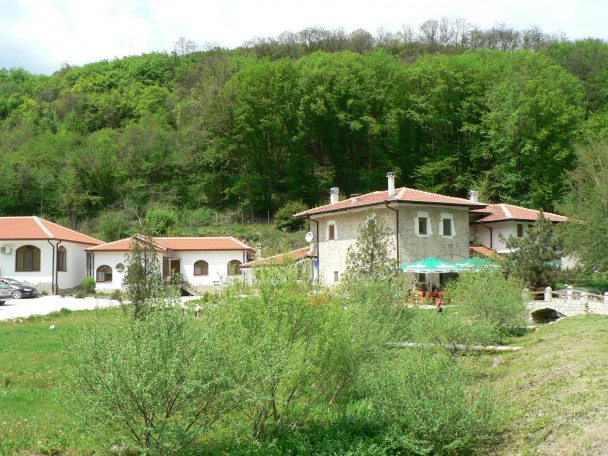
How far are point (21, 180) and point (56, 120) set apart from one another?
24850 millimetres

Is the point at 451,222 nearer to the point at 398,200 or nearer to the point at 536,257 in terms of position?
the point at 398,200

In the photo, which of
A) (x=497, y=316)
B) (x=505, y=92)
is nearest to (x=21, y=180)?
(x=505, y=92)

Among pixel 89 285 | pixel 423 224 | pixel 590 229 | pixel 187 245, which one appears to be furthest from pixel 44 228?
pixel 590 229

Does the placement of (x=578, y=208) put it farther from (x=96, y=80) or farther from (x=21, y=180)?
(x=96, y=80)

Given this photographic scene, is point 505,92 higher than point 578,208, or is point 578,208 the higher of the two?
point 505,92

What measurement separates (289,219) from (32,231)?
1950cm

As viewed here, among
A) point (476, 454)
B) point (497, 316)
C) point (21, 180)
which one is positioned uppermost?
point (21, 180)

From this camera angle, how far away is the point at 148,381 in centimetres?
795

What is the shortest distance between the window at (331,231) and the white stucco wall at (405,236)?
9 centimetres

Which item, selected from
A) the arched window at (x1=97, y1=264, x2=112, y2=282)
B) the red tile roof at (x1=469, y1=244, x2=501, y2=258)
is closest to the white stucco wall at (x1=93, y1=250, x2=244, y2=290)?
the arched window at (x1=97, y1=264, x2=112, y2=282)

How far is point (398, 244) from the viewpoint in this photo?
31000 mm

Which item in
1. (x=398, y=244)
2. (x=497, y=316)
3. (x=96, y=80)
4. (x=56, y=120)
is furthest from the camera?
(x=96, y=80)

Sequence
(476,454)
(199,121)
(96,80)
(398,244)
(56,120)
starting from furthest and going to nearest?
(96,80) → (56,120) → (199,121) → (398,244) → (476,454)

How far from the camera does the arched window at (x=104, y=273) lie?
40281 mm
